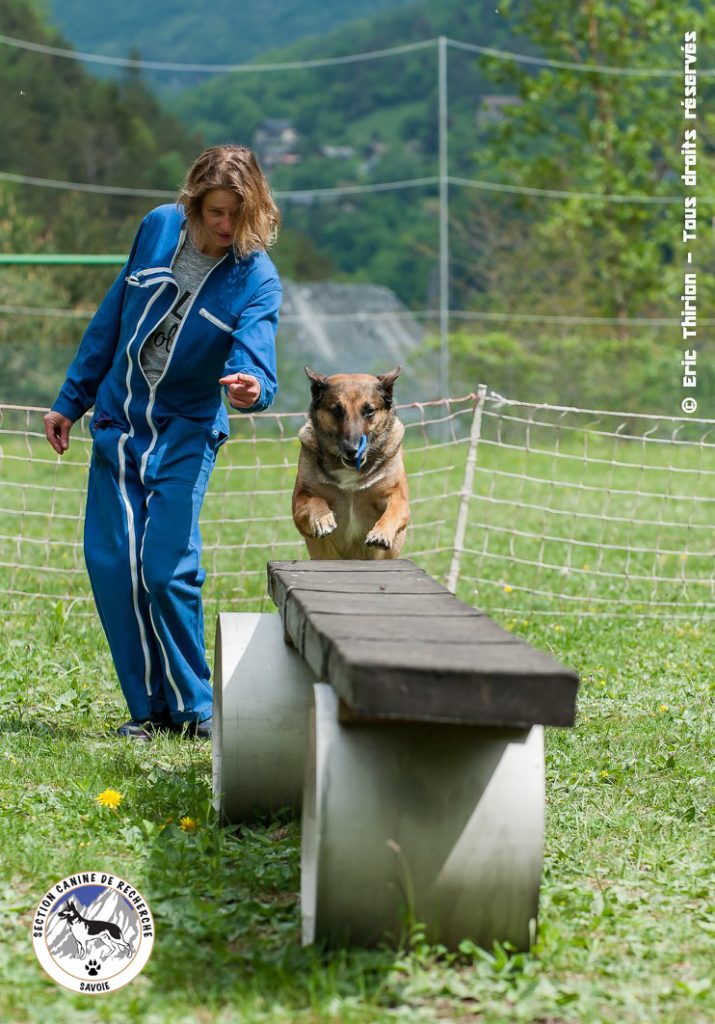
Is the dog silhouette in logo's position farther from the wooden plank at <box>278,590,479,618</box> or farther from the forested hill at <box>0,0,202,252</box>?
the forested hill at <box>0,0,202,252</box>

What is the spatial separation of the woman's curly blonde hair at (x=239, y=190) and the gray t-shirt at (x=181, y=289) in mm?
69

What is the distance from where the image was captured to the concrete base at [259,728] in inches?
148

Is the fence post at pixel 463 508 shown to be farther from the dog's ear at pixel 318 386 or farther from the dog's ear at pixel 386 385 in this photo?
the dog's ear at pixel 318 386

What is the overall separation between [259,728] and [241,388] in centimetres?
109

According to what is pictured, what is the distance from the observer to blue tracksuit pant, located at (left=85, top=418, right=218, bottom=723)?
4.64 metres

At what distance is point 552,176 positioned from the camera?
2541cm

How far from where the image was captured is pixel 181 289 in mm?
4574

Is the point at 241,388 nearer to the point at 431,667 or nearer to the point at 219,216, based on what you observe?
the point at 219,216

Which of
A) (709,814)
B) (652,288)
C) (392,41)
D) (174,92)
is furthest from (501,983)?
(392,41)

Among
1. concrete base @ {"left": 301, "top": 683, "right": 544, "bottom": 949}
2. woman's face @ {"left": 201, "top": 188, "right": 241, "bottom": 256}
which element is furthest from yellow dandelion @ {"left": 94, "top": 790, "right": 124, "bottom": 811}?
woman's face @ {"left": 201, "top": 188, "right": 241, "bottom": 256}

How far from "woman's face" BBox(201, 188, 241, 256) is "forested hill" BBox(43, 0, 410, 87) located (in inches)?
1996

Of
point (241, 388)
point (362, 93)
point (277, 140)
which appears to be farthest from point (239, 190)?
point (362, 93)

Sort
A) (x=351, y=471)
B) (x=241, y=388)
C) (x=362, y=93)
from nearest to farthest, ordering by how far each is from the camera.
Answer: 1. (x=241, y=388)
2. (x=351, y=471)
3. (x=362, y=93)

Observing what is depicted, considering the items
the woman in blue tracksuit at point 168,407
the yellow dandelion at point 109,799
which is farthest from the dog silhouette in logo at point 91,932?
the woman in blue tracksuit at point 168,407
